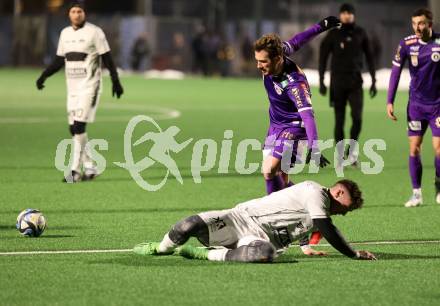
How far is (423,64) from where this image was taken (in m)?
13.9

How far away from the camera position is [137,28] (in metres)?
61.8

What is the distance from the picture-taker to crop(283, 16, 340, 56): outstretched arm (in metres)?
11.6

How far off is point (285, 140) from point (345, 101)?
6879 mm

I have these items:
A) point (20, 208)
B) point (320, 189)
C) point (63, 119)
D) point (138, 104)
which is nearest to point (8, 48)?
point (138, 104)

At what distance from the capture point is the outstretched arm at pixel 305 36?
37.9ft

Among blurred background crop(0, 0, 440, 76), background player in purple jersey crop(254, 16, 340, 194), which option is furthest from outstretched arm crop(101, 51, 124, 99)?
blurred background crop(0, 0, 440, 76)

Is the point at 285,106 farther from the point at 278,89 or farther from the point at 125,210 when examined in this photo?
the point at 125,210

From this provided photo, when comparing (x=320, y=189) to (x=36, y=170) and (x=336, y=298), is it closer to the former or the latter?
(x=336, y=298)

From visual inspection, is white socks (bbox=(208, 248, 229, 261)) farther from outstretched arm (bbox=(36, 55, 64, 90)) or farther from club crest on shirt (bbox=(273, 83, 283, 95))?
outstretched arm (bbox=(36, 55, 64, 90))

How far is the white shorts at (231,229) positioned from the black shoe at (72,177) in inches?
256

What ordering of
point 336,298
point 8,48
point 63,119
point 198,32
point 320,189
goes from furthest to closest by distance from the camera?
point 8,48
point 198,32
point 63,119
point 320,189
point 336,298

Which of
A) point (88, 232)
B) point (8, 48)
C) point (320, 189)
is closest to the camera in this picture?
point (320, 189)

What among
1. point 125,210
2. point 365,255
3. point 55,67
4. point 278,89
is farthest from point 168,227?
point 55,67

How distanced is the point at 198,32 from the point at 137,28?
16.3ft
